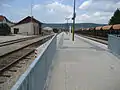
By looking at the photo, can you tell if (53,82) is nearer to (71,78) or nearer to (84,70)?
(71,78)

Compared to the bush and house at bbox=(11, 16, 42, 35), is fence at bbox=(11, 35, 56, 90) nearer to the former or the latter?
the bush

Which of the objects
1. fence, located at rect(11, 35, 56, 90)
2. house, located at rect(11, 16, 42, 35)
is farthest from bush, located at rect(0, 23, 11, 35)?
fence, located at rect(11, 35, 56, 90)

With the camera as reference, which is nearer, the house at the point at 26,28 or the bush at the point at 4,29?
the bush at the point at 4,29

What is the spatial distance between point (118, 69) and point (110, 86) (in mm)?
3738

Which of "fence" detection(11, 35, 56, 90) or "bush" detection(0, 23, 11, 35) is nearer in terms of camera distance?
"fence" detection(11, 35, 56, 90)

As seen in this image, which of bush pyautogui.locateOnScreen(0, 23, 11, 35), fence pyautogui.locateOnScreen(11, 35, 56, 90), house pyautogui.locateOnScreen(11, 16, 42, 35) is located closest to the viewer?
fence pyautogui.locateOnScreen(11, 35, 56, 90)

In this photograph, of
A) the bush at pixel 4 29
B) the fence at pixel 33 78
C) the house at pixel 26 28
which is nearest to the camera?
the fence at pixel 33 78

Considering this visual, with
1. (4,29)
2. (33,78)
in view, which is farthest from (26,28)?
(33,78)

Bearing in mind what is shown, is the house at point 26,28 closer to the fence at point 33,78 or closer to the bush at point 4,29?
the bush at point 4,29

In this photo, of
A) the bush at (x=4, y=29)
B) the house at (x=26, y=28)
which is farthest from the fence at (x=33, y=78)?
the house at (x=26, y=28)

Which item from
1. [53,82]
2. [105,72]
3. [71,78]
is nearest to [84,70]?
[105,72]

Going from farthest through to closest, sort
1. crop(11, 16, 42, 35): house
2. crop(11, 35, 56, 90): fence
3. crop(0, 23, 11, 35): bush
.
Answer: crop(11, 16, 42, 35): house < crop(0, 23, 11, 35): bush < crop(11, 35, 56, 90): fence

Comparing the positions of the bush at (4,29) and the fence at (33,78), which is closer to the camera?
the fence at (33,78)

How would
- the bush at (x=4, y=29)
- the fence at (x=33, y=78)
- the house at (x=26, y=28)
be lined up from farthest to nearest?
the house at (x=26, y=28), the bush at (x=4, y=29), the fence at (x=33, y=78)
